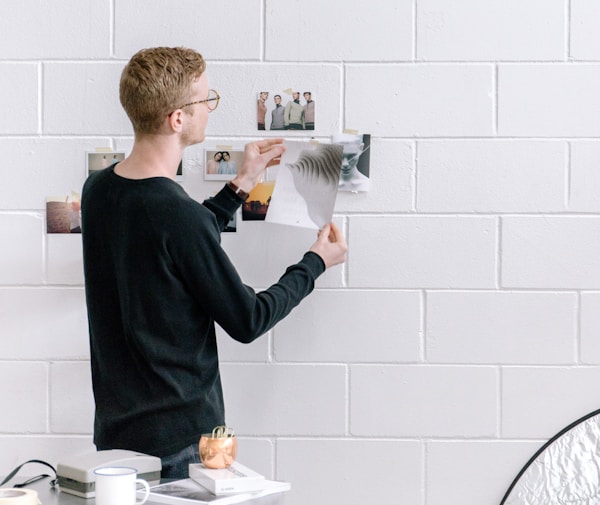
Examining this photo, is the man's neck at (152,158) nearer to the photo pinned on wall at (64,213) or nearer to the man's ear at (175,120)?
the man's ear at (175,120)

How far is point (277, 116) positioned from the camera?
2248 millimetres

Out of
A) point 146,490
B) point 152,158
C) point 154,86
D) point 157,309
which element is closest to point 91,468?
point 146,490

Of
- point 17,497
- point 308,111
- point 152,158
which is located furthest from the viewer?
point 308,111

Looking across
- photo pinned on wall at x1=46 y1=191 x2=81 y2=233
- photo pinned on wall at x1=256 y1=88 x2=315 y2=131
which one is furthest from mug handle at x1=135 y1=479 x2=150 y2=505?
photo pinned on wall at x1=256 y1=88 x2=315 y2=131

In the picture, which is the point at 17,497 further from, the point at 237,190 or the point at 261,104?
the point at 261,104

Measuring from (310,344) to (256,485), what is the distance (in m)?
0.82

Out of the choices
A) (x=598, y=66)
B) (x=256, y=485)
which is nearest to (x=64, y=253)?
(x=256, y=485)

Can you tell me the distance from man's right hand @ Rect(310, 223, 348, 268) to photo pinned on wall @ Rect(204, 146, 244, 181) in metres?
0.32

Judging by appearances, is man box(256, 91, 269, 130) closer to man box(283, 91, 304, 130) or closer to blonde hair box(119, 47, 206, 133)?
man box(283, 91, 304, 130)

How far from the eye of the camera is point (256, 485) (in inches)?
58.1

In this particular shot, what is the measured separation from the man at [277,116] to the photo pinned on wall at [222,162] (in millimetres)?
117

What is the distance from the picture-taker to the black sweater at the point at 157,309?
67.3 inches

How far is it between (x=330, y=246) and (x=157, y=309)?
1.79 ft

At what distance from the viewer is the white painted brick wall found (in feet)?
7.37
